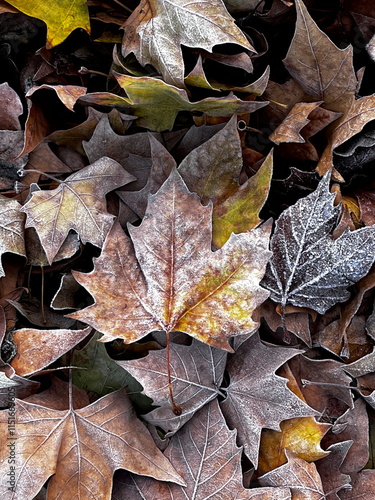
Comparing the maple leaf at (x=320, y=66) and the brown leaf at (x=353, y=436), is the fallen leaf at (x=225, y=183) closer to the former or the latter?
the maple leaf at (x=320, y=66)

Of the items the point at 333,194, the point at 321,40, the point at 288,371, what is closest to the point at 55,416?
the point at 288,371

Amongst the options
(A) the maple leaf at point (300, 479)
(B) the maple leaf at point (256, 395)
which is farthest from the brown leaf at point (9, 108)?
(A) the maple leaf at point (300, 479)

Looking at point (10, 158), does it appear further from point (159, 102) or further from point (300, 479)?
point (300, 479)

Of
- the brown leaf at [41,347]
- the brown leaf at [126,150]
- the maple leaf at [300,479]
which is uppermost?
the brown leaf at [126,150]

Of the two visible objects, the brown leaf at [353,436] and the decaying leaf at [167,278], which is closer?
the decaying leaf at [167,278]

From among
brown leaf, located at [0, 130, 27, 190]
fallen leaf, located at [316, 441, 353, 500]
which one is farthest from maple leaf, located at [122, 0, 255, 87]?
fallen leaf, located at [316, 441, 353, 500]

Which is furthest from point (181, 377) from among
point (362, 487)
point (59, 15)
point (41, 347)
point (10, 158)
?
point (59, 15)

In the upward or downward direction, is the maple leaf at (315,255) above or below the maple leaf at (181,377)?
above
